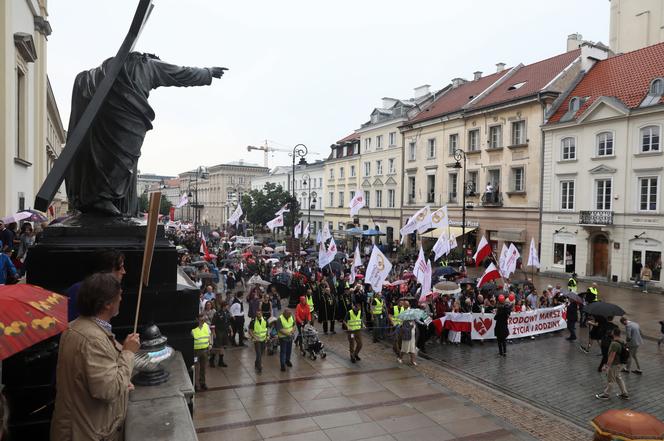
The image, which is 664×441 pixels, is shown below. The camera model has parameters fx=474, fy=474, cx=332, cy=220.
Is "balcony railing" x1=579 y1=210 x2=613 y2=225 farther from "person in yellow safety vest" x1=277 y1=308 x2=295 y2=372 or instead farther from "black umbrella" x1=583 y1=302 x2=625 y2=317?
"person in yellow safety vest" x1=277 y1=308 x2=295 y2=372

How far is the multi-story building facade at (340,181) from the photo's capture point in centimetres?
5603

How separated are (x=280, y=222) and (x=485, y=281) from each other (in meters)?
16.9

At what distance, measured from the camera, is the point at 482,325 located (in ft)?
49.9

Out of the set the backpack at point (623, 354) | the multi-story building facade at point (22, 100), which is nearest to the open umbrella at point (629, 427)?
the backpack at point (623, 354)

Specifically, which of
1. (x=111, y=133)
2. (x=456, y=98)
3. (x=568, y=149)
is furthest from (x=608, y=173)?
(x=111, y=133)

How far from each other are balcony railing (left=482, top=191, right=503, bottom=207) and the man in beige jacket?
1415 inches

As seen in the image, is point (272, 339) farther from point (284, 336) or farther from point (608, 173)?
point (608, 173)

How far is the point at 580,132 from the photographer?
3050cm

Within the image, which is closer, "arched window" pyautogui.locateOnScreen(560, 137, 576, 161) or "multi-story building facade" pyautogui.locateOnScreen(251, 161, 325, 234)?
"arched window" pyautogui.locateOnScreen(560, 137, 576, 161)

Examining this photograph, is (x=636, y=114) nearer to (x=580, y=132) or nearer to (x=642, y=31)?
(x=580, y=132)

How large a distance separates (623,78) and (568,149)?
5473mm

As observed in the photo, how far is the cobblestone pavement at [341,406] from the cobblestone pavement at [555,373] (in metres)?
1.07

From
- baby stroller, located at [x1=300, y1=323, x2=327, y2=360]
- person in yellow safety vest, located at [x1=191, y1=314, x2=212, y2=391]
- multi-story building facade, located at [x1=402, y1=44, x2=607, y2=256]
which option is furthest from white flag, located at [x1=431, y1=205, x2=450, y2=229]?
multi-story building facade, located at [x1=402, y1=44, x2=607, y2=256]

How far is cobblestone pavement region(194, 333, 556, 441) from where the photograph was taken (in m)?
8.12
